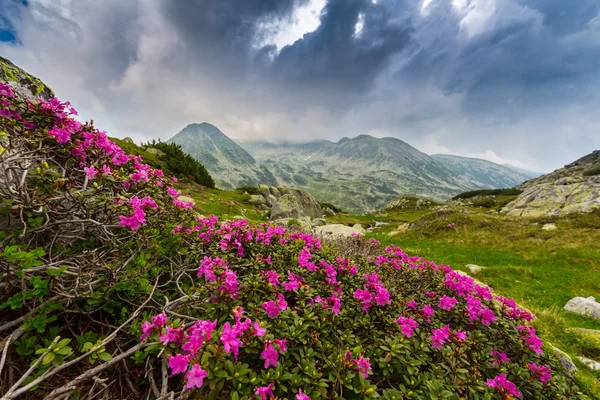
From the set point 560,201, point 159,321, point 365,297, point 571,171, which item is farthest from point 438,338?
point 571,171

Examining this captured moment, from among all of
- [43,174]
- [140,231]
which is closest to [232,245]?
[140,231]

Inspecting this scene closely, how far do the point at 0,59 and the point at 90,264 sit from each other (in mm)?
6798

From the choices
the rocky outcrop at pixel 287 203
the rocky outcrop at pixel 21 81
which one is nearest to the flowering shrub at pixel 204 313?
the rocky outcrop at pixel 21 81

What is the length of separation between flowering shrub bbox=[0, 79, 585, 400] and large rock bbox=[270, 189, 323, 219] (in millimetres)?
23591

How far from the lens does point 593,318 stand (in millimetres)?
7547

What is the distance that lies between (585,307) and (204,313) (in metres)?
12.6

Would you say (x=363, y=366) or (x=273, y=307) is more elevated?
(x=273, y=307)

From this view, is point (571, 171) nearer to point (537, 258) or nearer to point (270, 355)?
point (537, 258)

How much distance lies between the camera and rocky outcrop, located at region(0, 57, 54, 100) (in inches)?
209

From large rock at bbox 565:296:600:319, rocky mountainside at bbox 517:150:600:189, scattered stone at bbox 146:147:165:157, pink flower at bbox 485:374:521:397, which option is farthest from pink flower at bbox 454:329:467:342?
rocky mountainside at bbox 517:150:600:189

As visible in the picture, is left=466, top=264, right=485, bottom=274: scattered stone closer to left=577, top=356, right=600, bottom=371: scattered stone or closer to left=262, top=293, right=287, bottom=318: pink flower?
left=577, top=356, right=600, bottom=371: scattered stone

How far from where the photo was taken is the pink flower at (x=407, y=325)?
9.59ft

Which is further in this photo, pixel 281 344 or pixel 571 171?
pixel 571 171

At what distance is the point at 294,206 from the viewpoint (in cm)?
3238
